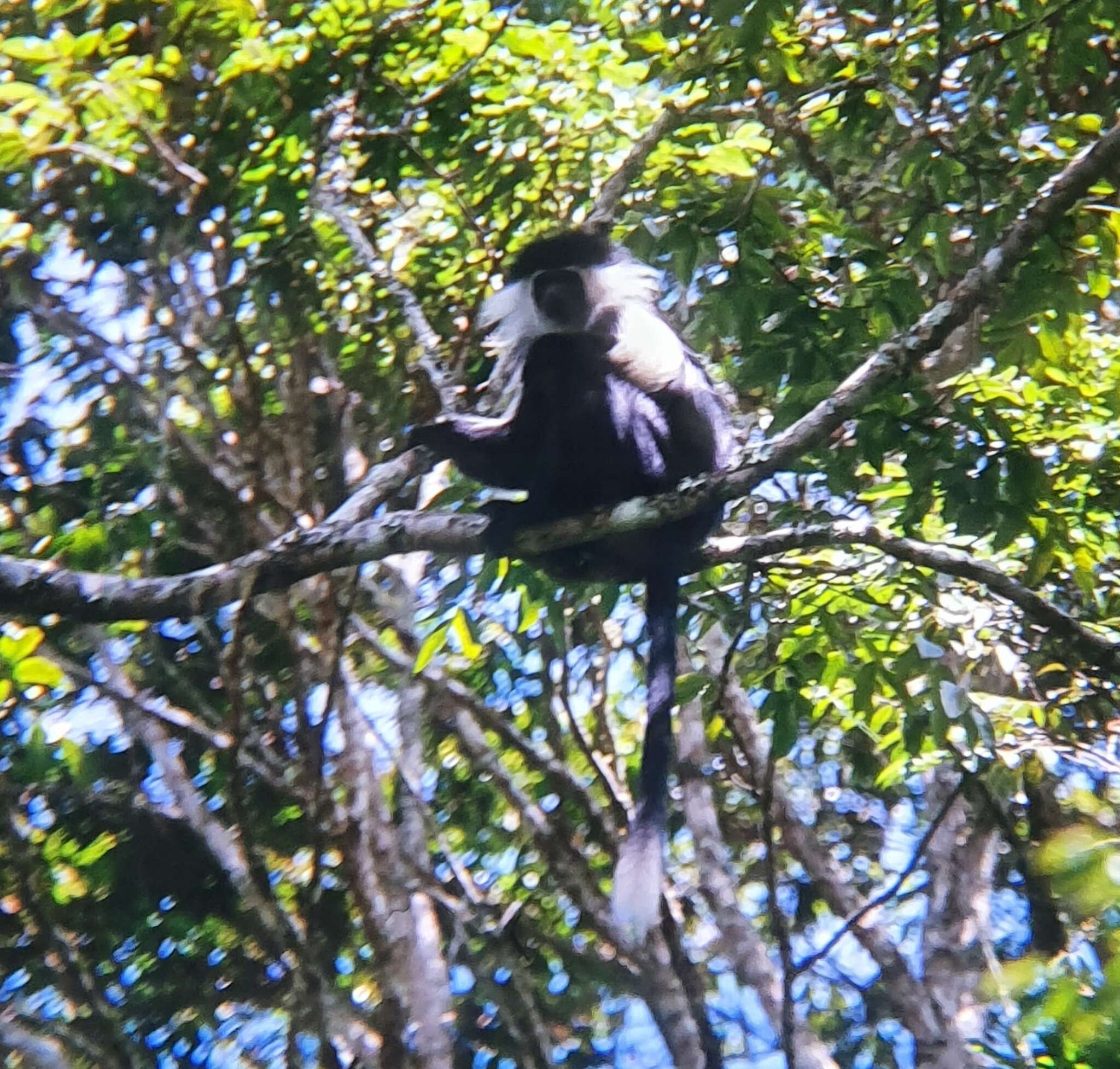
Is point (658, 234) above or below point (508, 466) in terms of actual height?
above

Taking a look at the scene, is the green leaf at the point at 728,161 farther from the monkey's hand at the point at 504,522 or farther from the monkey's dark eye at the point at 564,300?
the monkey's hand at the point at 504,522

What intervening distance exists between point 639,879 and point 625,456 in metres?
0.74

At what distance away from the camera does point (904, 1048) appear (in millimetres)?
2646

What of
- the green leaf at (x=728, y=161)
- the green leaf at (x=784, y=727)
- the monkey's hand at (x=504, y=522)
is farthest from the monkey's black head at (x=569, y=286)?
the green leaf at (x=784, y=727)

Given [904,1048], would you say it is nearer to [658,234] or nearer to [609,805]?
[609,805]

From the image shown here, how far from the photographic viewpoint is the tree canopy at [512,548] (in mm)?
2057

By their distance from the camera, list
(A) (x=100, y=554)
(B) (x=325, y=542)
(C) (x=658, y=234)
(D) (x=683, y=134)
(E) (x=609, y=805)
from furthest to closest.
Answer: (E) (x=609, y=805) → (A) (x=100, y=554) → (D) (x=683, y=134) → (C) (x=658, y=234) → (B) (x=325, y=542)

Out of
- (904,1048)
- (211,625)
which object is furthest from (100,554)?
(904,1048)

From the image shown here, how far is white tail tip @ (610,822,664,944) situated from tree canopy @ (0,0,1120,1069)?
0.23m

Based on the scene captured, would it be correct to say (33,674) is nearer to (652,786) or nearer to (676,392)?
(652,786)

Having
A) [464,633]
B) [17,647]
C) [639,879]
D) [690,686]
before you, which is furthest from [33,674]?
[690,686]

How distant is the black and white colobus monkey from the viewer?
6.57 ft

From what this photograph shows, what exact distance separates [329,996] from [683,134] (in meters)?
1.94

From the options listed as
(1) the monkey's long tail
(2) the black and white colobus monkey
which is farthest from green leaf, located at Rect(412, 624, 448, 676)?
(1) the monkey's long tail
